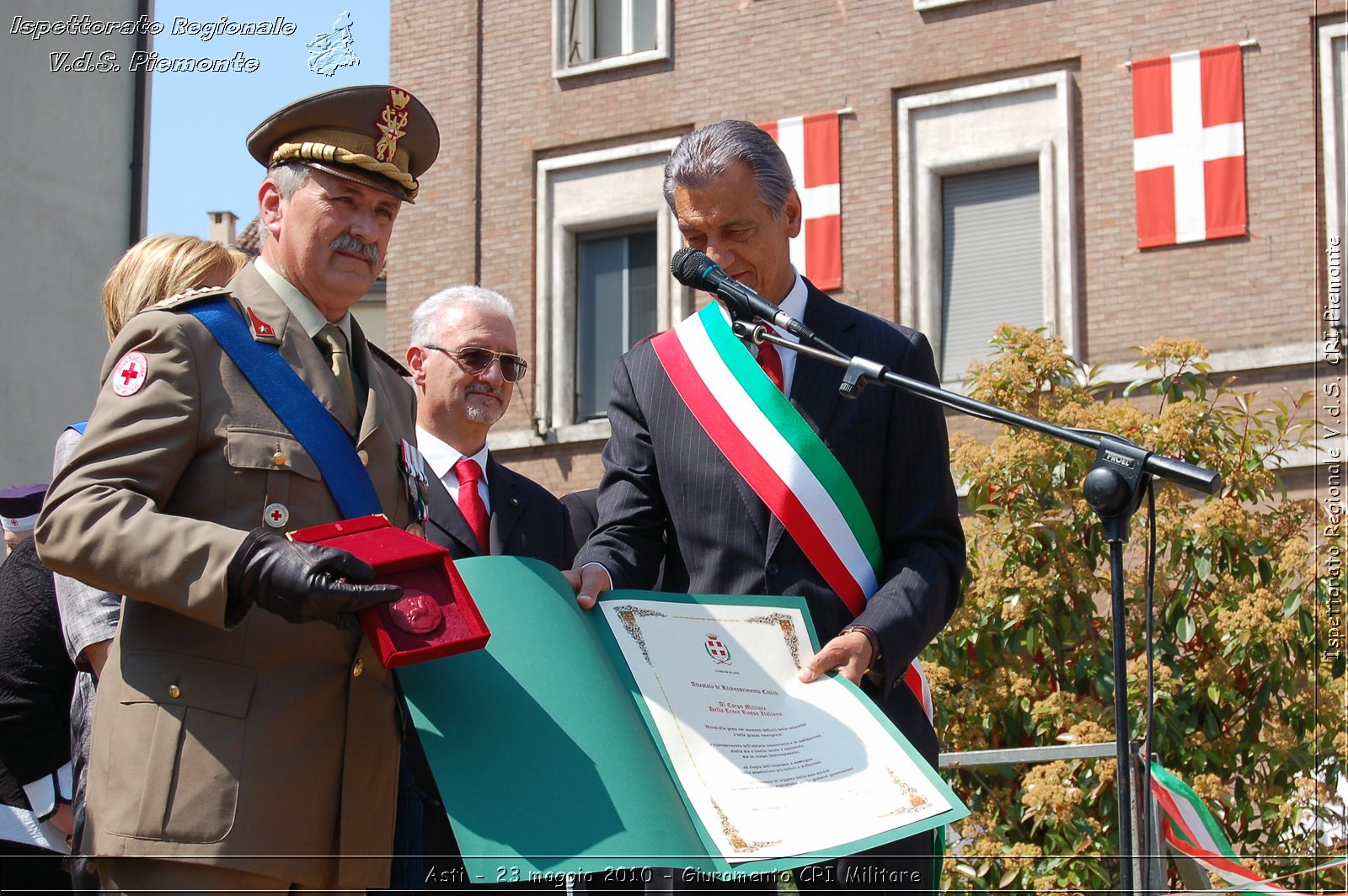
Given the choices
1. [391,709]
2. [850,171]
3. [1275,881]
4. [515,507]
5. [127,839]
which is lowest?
[1275,881]

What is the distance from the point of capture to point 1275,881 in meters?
5.74

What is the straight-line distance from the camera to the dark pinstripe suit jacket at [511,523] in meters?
4.59

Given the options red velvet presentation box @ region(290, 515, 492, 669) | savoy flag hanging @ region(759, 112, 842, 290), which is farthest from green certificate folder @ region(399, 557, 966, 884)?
savoy flag hanging @ region(759, 112, 842, 290)

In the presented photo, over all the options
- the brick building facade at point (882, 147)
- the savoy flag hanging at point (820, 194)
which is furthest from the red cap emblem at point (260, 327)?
the savoy flag hanging at point (820, 194)

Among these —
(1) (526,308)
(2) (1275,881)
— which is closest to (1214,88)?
(1) (526,308)

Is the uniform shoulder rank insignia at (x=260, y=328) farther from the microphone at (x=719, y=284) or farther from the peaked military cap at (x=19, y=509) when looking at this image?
the peaked military cap at (x=19, y=509)

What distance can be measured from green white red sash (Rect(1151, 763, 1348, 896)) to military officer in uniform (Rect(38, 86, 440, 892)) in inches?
140

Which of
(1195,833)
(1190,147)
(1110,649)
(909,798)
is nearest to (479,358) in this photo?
(909,798)

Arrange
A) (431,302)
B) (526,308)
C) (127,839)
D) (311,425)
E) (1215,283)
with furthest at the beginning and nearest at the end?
(526,308), (1215,283), (431,302), (311,425), (127,839)

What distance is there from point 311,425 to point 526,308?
1301cm

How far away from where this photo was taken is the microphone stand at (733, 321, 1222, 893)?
283cm

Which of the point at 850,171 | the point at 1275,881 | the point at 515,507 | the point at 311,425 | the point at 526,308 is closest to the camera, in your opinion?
the point at 311,425

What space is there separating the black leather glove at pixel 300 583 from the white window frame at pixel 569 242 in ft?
41.4

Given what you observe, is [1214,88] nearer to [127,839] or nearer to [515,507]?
[515,507]
